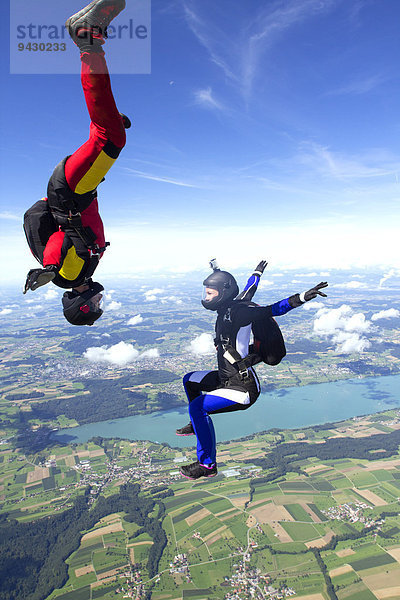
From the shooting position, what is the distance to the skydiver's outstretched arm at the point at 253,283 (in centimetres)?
530

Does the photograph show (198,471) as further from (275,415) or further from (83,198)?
(275,415)

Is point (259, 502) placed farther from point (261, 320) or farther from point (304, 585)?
point (261, 320)

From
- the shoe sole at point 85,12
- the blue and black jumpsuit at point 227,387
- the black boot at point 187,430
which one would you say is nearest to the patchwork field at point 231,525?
the black boot at point 187,430

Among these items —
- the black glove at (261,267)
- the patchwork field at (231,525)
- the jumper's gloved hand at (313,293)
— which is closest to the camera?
the jumper's gloved hand at (313,293)

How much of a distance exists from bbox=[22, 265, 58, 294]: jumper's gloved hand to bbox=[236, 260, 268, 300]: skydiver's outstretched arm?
3.20 m

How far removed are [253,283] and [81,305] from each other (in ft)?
10.1

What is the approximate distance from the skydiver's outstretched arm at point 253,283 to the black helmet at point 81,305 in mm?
2526

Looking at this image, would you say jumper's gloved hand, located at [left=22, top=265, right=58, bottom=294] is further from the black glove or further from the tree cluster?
the tree cluster

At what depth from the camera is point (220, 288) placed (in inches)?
192

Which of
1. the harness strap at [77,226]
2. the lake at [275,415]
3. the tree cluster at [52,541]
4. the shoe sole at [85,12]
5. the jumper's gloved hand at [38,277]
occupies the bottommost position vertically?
the lake at [275,415]

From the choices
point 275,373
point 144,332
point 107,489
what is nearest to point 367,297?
point 275,373

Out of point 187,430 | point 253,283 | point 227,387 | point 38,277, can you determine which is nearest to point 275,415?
point 187,430

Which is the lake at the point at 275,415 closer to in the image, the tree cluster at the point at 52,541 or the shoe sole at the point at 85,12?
the tree cluster at the point at 52,541

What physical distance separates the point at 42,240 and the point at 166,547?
155ft
